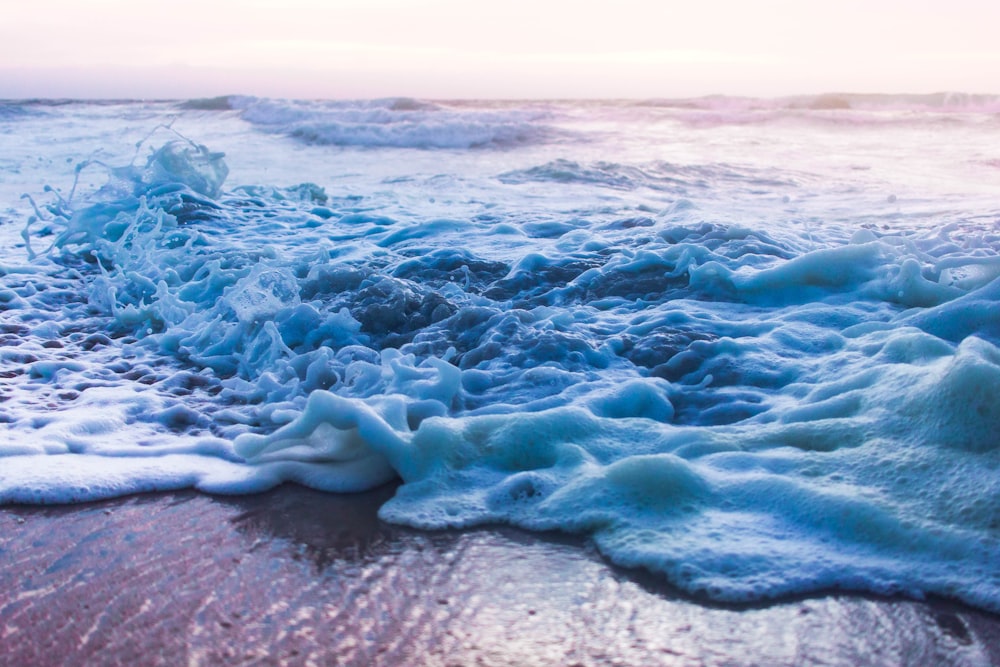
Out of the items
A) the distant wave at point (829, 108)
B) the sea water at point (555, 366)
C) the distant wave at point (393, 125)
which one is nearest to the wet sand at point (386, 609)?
the sea water at point (555, 366)

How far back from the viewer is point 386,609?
1.87m

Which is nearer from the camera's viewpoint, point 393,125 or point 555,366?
point 555,366

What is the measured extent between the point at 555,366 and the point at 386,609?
171 centimetres

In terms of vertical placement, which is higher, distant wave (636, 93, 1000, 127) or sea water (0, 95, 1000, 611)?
distant wave (636, 93, 1000, 127)

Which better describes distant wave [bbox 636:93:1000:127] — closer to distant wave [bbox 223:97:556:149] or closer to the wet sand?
distant wave [bbox 223:97:556:149]

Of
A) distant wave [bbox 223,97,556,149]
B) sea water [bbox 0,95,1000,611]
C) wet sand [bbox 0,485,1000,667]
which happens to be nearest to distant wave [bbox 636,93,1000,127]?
distant wave [bbox 223,97,556,149]

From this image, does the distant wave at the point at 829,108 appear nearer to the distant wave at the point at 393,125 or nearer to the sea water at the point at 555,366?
the distant wave at the point at 393,125

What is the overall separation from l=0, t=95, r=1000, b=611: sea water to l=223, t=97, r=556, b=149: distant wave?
896 centimetres

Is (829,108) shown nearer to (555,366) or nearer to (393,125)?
(393,125)

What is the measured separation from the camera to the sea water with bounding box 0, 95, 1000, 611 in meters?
2.22

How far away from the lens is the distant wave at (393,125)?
56.2 feet

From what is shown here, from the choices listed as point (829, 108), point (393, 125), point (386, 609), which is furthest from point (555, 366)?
point (829, 108)

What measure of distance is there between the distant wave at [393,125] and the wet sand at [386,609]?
1498 cm

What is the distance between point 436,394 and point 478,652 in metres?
1.41
